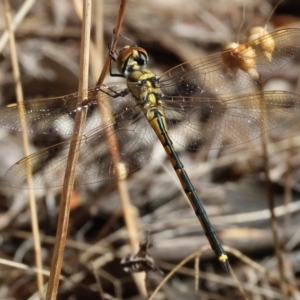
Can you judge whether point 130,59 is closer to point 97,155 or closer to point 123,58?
point 123,58

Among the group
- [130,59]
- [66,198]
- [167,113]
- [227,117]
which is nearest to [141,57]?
[130,59]

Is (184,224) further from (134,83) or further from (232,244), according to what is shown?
(134,83)

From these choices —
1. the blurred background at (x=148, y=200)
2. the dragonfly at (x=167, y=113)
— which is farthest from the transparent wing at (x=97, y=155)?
the blurred background at (x=148, y=200)

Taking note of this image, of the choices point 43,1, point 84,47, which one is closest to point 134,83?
point 84,47

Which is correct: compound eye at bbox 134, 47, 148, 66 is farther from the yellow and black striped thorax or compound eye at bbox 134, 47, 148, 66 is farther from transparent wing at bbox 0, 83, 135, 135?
transparent wing at bbox 0, 83, 135, 135

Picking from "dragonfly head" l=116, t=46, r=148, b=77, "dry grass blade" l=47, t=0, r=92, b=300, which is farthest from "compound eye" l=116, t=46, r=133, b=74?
"dry grass blade" l=47, t=0, r=92, b=300
